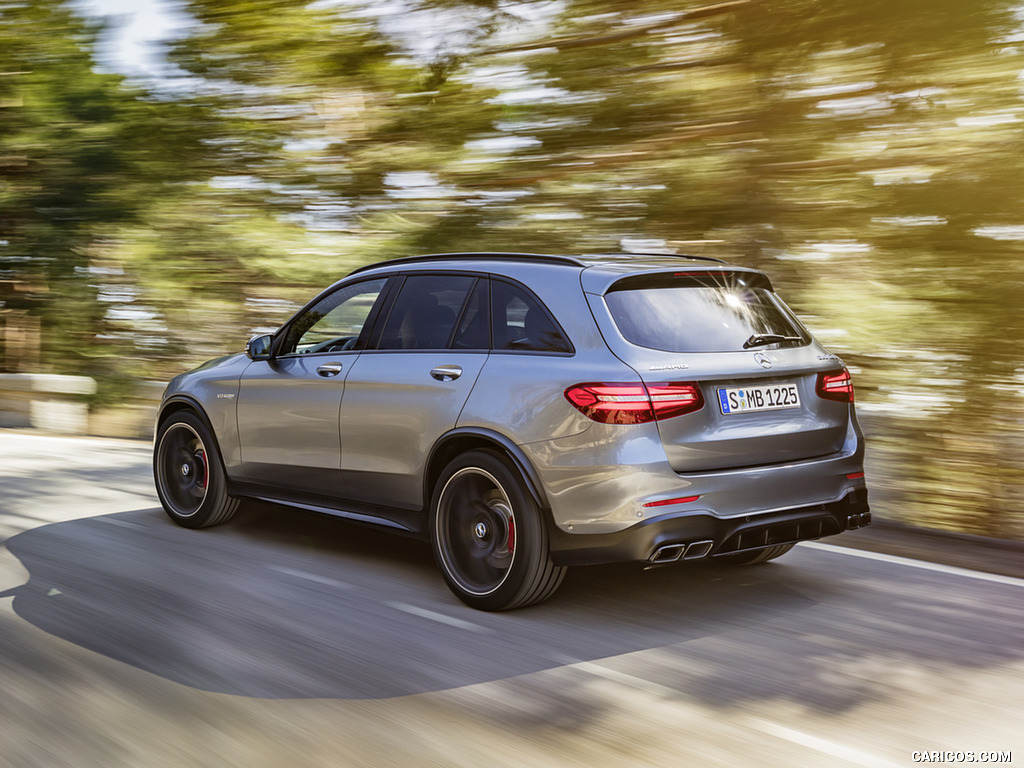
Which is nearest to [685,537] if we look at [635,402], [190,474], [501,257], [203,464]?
[635,402]

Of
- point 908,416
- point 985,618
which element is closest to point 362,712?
point 985,618

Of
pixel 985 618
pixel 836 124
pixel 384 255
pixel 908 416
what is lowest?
pixel 985 618

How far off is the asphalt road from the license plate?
994 mm

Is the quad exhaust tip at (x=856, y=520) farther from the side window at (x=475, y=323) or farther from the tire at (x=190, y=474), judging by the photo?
the tire at (x=190, y=474)

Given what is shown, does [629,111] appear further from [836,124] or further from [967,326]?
[967,326]

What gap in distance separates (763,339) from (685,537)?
1.09m

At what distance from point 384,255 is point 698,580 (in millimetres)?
7472

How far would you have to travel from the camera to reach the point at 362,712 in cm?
414

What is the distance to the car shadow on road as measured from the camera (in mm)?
4555

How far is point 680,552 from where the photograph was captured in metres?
4.96

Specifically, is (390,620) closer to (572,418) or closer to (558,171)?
(572,418)

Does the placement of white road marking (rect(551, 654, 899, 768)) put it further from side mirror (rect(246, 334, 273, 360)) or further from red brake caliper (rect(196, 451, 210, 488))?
red brake caliper (rect(196, 451, 210, 488))

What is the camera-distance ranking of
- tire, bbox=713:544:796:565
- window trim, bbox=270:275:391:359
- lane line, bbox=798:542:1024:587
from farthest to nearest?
window trim, bbox=270:275:391:359
tire, bbox=713:544:796:565
lane line, bbox=798:542:1024:587

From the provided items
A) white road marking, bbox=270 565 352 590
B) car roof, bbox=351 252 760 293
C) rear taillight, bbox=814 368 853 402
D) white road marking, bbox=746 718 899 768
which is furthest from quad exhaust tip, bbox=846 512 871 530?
white road marking, bbox=270 565 352 590
